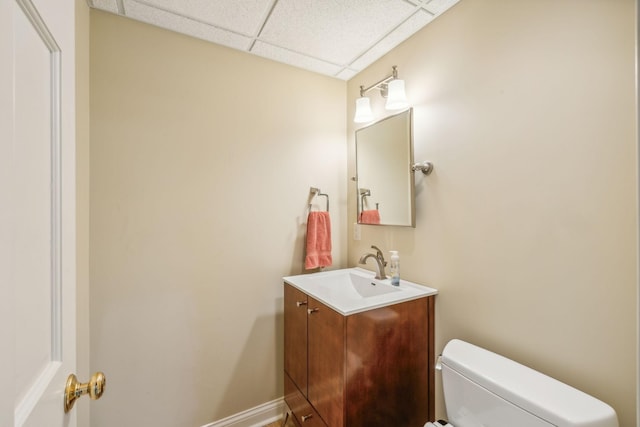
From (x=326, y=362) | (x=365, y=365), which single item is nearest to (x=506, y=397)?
(x=365, y=365)

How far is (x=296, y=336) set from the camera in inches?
60.1

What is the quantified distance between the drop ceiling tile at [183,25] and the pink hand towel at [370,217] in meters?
1.24

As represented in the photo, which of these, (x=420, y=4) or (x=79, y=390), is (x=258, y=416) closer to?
(x=79, y=390)

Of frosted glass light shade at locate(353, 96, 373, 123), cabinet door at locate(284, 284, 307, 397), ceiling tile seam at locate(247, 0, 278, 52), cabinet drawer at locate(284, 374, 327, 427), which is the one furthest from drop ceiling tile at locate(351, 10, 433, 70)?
cabinet drawer at locate(284, 374, 327, 427)

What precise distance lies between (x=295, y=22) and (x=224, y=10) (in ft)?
1.14

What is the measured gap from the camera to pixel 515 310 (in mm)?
1072

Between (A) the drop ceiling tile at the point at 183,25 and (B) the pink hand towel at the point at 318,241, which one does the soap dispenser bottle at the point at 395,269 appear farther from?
(A) the drop ceiling tile at the point at 183,25

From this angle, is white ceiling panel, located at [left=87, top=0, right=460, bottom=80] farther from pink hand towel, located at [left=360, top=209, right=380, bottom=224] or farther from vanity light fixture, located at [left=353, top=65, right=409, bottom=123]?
pink hand towel, located at [left=360, top=209, right=380, bottom=224]

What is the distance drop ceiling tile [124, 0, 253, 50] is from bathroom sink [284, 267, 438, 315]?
1.41 m

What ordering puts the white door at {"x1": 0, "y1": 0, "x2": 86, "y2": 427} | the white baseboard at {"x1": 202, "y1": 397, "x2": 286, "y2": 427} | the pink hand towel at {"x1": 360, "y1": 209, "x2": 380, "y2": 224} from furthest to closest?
the pink hand towel at {"x1": 360, "y1": 209, "x2": 380, "y2": 224}, the white baseboard at {"x1": 202, "y1": 397, "x2": 286, "y2": 427}, the white door at {"x1": 0, "y1": 0, "x2": 86, "y2": 427}

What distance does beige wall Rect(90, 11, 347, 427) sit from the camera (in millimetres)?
1362

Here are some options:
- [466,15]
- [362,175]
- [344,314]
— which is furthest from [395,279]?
[466,15]

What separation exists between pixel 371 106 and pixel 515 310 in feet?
4.57

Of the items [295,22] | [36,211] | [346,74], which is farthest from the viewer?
[346,74]
